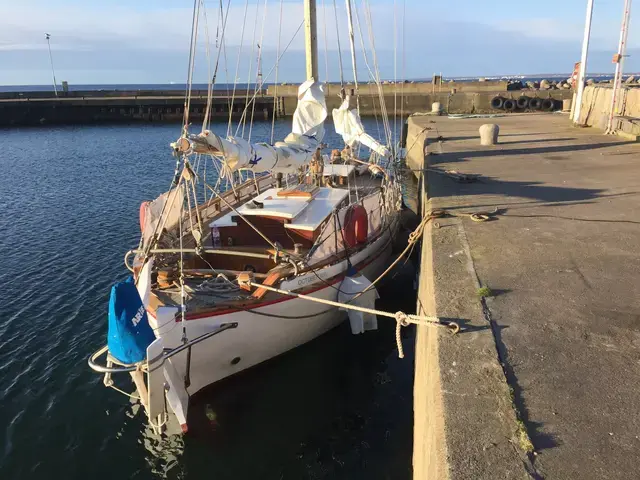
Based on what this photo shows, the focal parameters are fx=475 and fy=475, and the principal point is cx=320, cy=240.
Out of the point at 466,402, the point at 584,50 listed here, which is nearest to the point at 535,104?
the point at 584,50

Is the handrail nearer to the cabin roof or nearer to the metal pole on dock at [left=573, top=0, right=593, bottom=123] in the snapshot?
the cabin roof

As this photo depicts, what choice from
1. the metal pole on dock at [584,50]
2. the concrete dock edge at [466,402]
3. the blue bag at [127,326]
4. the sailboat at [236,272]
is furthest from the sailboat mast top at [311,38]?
the metal pole on dock at [584,50]

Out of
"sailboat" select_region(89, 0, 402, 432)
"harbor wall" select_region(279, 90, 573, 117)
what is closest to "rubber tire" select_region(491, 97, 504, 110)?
"harbor wall" select_region(279, 90, 573, 117)

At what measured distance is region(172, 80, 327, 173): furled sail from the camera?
6922 millimetres

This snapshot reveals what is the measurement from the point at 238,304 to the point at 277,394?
6.89ft

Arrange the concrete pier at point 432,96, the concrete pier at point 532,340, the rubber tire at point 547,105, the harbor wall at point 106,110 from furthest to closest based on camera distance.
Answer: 1. the harbor wall at point 106,110
2. the concrete pier at point 432,96
3. the rubber tire at point 547,105
4. the concrete pier at point 532,340

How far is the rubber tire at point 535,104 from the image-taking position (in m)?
47.7

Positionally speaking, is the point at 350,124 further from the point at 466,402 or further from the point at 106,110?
the point at 106,110

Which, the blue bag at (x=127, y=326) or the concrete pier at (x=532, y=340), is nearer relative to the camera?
the concrete pier at (x=532, y=340)

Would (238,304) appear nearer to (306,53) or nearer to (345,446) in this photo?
(345,446)

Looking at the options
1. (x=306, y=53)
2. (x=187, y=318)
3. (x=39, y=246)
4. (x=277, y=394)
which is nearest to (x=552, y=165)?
(x=306, y=53)

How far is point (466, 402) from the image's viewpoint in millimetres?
4211

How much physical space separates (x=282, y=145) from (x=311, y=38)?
12.4ft

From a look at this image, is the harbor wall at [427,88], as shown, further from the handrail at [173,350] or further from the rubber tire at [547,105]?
the handrail at [173,350]
